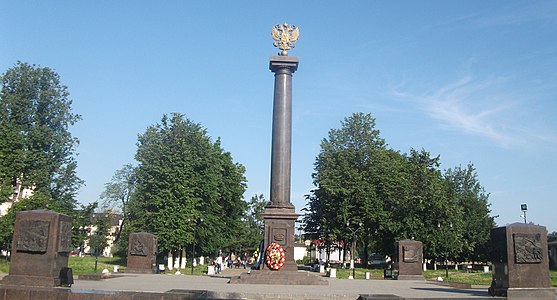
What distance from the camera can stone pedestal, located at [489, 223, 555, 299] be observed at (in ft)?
50.0

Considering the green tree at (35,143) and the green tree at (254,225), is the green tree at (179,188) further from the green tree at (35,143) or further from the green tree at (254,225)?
the green tree at (254,225)

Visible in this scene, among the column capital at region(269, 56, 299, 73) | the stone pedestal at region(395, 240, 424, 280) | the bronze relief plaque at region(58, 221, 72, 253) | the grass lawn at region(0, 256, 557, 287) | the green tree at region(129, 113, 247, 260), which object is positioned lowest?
the grass lawn at region(0, 256, 557, 287)

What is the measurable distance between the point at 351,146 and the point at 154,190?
68.4 ft

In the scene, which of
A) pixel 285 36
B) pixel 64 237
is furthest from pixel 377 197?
pixel 64 237

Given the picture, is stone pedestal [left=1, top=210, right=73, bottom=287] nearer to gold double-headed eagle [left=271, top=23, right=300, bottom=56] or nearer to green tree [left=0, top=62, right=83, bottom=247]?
gold double-headed eagle [left=271, top=23, right=300, bottom=56]

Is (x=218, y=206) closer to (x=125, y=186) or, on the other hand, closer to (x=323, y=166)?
(x=323, y=166)

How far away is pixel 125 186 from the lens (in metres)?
55.3

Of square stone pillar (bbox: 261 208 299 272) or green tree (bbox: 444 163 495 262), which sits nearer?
square stone pillar (bbox: 261 208 299 272)

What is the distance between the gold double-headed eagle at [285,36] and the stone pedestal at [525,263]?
15655 millimetres

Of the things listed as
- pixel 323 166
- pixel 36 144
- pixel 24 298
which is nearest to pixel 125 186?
pixel 36 144

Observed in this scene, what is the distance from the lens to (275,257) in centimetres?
2272

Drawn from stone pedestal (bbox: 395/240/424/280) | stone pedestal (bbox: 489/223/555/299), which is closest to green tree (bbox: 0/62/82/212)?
stone pedestal (bbox: 395/240/424/280)

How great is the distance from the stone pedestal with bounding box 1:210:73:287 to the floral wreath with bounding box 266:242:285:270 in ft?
33.1

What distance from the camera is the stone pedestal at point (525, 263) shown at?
50.0 feet
